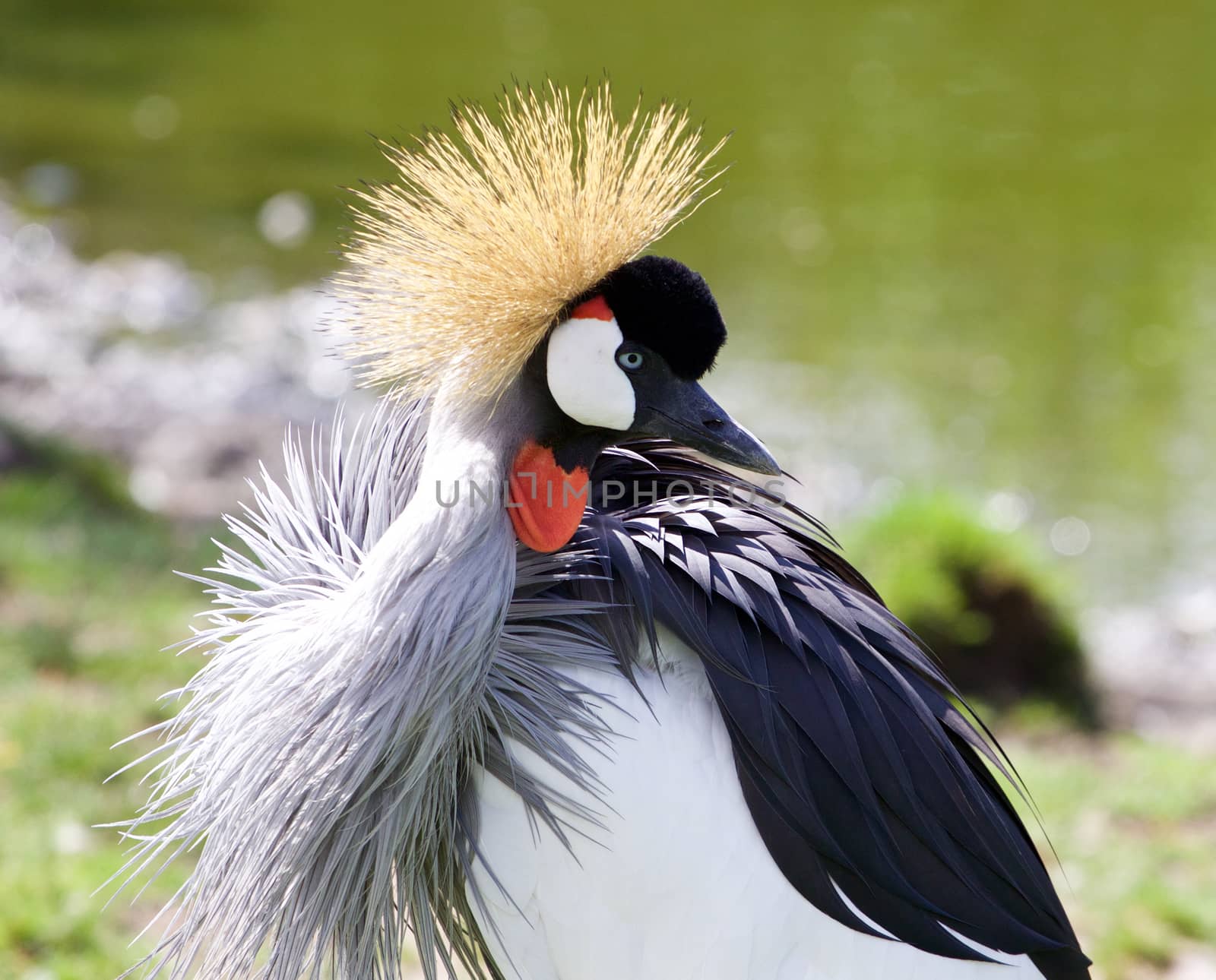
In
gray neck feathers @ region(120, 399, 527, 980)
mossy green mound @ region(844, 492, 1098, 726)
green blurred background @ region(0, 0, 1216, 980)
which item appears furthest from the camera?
mossy green mound @ region(844, 492, 1098, 726)

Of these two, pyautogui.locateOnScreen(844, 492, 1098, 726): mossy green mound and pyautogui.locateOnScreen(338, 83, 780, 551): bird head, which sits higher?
pyautogui.locateOnScreen(844, 492, 1098, 726): mossy green mound

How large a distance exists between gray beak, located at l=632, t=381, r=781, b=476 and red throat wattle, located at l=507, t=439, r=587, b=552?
92mm

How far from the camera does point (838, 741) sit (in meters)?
1.39

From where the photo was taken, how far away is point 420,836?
4.51ft

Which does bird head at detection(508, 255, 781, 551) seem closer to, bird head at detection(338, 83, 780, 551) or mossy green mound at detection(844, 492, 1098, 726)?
bird head at detection(338, 83, 780, 551)

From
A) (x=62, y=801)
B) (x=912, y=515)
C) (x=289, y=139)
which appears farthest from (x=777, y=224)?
(x=62, y=801)

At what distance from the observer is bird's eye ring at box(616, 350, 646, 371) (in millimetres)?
1335

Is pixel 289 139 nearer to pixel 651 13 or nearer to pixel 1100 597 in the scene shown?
pixel 651 13

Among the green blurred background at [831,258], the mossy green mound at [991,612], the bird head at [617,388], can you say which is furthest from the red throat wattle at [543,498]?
the mossy green mound at [991,612]

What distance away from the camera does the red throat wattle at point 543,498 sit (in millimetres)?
1338

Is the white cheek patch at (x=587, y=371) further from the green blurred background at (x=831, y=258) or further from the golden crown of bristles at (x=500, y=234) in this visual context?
the green blurred background at (x=831, y=258)

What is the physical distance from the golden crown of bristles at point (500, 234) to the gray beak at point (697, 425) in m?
0.13

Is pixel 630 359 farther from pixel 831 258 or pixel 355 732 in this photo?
pixel 831 258

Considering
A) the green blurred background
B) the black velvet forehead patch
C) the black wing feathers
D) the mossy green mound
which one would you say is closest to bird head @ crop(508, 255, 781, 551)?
the black velvet forehead patch
